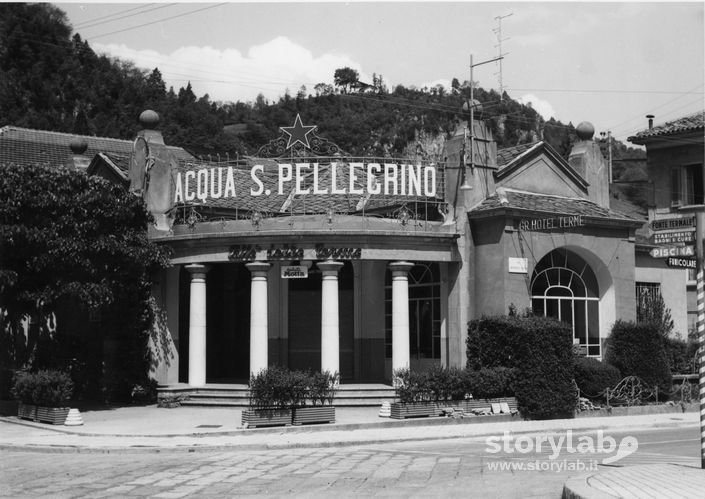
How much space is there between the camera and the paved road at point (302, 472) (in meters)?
14.3

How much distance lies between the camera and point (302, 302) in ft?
117

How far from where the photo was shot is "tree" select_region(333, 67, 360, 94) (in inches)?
4769

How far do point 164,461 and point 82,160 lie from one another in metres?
23.0

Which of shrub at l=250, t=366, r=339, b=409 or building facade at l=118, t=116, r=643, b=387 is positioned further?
building facade at l=118, t=116, r=643, b=387

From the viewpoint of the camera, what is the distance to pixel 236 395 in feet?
98.1

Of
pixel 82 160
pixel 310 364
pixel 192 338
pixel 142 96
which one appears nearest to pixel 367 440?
pixel 192 338

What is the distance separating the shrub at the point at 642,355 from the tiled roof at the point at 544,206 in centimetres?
415

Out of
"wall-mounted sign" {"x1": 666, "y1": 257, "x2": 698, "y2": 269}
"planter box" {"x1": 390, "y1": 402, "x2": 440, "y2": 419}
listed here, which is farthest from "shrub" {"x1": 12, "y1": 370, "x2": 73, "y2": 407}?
"wall-mounted sign" {"x1": 666, "y1": 257, "x2": 698, "y2": 269}

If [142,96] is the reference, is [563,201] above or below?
below

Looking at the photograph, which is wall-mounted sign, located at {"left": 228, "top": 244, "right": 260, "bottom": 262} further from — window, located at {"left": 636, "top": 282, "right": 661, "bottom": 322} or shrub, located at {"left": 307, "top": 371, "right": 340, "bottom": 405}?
window, located at {"left": 636, "top": 282, "right": 661, "bottom": 322}

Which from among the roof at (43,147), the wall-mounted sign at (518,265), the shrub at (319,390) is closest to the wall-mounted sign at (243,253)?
the shrub at (319,390)

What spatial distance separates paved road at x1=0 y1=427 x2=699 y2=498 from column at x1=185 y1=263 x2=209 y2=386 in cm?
1059

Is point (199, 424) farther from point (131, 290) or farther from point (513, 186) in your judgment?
point (513, 186)

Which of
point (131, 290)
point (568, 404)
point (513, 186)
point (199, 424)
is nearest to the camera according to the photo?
point (199, 424)
